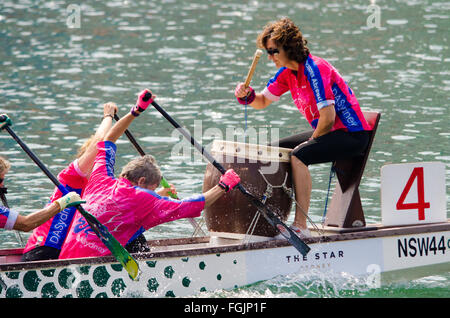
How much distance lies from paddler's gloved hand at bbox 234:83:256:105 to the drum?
0.63 metres

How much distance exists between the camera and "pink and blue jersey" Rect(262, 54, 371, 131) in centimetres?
744

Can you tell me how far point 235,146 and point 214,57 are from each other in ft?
38.6

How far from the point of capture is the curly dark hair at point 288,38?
24.3 feet

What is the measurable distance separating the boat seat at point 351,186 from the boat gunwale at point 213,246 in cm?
12

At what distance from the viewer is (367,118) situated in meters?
7.86

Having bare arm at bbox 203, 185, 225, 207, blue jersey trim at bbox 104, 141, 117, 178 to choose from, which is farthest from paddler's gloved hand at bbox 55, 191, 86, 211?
→ bare arm at bbox 203, 185, 225, 207

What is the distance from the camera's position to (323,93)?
292 inches

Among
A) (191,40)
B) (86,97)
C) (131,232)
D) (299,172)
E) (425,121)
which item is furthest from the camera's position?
(191,40)

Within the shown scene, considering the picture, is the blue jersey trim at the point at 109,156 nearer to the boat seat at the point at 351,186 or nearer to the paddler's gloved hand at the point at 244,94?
the paddler's gloved hand at the point at 244,94

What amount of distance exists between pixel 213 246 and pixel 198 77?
10.7 meters

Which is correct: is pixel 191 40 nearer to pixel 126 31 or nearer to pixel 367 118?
pixel 126 31

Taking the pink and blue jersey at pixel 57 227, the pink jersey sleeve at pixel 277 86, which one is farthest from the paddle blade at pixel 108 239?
the pink jersey sleeve at pixel 277 86

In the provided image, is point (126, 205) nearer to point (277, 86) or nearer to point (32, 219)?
point (32, 219)
